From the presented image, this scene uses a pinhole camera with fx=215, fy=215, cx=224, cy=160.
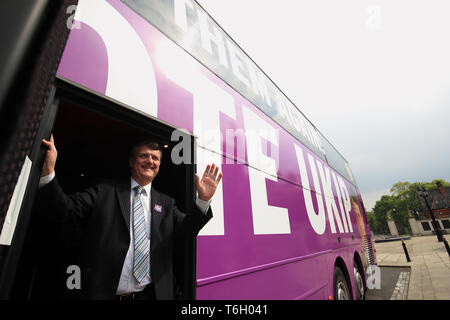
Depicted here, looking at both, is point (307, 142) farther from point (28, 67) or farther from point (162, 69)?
point (28, 67)

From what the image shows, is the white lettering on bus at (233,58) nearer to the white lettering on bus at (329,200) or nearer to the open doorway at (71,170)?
the white lettering on bus at (329,200)

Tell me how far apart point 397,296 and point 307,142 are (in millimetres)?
5378

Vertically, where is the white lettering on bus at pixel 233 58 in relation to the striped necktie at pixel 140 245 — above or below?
above

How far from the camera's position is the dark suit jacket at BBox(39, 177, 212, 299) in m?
1.27

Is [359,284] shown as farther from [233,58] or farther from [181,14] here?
[181,14]

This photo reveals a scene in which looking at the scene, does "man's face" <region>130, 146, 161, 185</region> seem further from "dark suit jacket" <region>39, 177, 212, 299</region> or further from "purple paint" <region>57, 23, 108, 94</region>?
"purple paint" <region>57, 23, 108, 94</region>

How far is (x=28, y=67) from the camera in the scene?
258mm

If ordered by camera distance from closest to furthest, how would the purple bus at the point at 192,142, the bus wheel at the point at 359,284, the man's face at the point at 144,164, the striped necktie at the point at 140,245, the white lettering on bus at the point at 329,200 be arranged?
the purple bus at the point at 192,142
the striped necktie at the point at 140,245
the man's face at the point at 144,164
the white lettering on bus at the point at 329,200
the bus wheel at the point at 359,284

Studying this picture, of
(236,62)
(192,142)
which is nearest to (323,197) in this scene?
(236,62)

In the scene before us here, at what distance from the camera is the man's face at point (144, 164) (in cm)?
178

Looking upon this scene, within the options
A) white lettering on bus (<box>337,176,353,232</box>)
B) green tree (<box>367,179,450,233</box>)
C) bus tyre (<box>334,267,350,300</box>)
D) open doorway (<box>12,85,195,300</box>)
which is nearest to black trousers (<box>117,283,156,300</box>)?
open doorway (<box>12,85,195,300</box>)

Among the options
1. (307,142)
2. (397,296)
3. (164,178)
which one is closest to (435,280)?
(397,296)

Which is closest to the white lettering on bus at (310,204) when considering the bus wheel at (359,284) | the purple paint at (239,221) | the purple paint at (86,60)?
the purple paint at (239,221)

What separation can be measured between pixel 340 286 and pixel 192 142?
12.2ft
